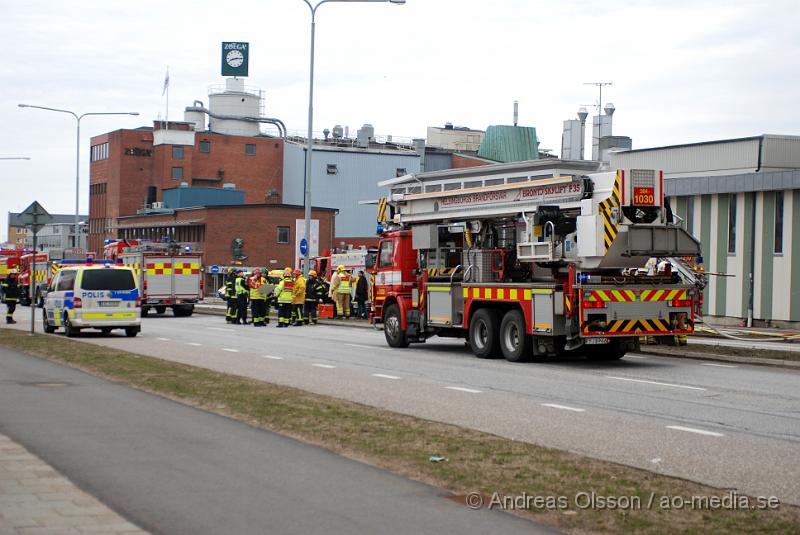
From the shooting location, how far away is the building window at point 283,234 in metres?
83.8

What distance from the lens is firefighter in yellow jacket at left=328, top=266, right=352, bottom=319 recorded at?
41.4 meters

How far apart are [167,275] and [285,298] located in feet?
Result: 31.6

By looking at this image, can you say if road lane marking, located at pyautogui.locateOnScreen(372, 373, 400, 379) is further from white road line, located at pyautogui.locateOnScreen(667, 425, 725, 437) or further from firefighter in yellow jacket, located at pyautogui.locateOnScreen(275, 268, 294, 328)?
firefighter in yellow jacket, located at pyautogui.locateOnScreen(275, 268, 294, 328)

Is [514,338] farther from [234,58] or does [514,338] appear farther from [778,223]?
[234,58]

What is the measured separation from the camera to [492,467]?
9172mm

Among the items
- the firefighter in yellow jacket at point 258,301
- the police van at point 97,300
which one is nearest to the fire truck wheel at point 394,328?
the police van at point 97,300

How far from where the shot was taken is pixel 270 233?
272 feet

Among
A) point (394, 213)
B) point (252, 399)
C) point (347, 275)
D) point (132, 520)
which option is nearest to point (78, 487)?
point (132, 520)

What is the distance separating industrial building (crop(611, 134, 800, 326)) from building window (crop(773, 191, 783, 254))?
0.10 ft

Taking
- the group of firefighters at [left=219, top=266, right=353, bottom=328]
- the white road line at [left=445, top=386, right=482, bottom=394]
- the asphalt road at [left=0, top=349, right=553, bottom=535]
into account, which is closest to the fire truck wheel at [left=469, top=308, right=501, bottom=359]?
the white road line at [left=445, top=386, right=482, bottom=394]

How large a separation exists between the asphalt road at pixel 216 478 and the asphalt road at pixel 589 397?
2.48m

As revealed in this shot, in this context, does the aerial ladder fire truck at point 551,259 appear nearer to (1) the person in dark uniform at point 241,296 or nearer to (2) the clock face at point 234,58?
(1) the person in dark uniform at point 241,296

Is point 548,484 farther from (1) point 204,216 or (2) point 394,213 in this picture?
(1) point 204,216

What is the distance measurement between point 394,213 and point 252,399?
12880 millimetres
